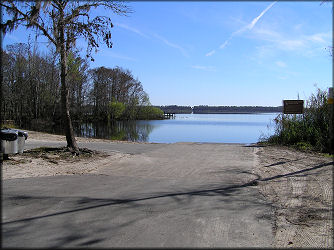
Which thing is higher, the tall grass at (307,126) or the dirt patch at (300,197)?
the tall grass at (307,126)

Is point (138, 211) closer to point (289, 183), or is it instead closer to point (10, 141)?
point (289, 183)

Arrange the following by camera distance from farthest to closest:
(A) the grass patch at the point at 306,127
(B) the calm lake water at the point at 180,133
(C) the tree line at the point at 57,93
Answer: (C) the tree line at the point at 57,93 → (B) the calm lake water at the point at 180,133 → (A) the grass patch at the point at 306,127

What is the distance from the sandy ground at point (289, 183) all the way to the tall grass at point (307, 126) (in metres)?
2.12

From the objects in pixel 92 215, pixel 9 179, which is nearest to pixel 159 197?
pixel 92 215

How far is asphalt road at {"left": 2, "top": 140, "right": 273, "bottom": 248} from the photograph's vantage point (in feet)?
12.9

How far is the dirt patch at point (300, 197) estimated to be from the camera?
436 centimetres

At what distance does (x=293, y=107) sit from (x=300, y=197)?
955 centimetres

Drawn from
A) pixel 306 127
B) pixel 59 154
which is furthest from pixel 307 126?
pixel 59 154

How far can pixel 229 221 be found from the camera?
469 cm

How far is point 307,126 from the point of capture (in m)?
14.4

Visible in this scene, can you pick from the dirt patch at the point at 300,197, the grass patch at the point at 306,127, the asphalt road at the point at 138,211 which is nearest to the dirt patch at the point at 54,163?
the asphalt road at the point at 138,211

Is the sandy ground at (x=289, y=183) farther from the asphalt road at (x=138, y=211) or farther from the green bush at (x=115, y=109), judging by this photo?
the green bush at (x=115, y=109)

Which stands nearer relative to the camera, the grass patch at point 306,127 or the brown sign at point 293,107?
the grass patch at point 306,127

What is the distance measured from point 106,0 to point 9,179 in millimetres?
7147
